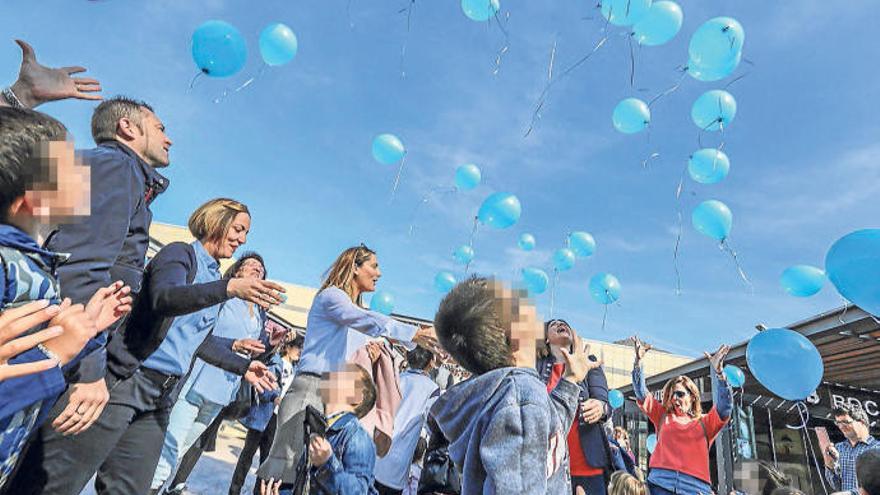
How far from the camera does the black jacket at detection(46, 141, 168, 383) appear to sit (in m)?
1.37

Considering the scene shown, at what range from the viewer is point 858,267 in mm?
3387

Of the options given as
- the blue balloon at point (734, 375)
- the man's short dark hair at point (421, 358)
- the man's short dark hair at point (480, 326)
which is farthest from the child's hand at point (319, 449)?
the blue balloon at point (734, 375)

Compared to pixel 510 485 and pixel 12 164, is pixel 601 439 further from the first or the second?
pixel 12 164

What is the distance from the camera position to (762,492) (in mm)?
2732

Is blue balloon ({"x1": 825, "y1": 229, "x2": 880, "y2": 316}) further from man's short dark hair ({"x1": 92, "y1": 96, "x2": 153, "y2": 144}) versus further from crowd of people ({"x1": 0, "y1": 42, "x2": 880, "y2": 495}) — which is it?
man's short dark hair ({"x1": 92, "y1": 96, "x2": 153, "y2": 144})

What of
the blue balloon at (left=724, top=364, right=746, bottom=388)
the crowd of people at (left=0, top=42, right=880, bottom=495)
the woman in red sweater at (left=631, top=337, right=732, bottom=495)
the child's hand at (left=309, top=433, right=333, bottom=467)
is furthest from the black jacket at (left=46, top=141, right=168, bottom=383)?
the blue balloon at (left=724, top=364, right=746, bottom=388)

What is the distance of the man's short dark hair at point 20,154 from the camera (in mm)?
1060

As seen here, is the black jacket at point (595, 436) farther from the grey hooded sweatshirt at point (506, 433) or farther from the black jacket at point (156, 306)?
the black jacket at point (156, 306)

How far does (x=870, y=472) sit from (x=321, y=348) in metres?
2.83

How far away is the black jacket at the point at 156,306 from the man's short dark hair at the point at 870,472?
125 inches

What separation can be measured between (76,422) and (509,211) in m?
4.71

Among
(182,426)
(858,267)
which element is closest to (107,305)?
(182,426)

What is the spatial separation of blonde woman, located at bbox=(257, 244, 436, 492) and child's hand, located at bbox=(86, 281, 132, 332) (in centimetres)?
112

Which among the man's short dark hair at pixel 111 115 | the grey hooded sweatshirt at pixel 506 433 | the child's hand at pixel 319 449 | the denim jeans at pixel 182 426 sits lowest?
the denim jeans at pixel 182 426
